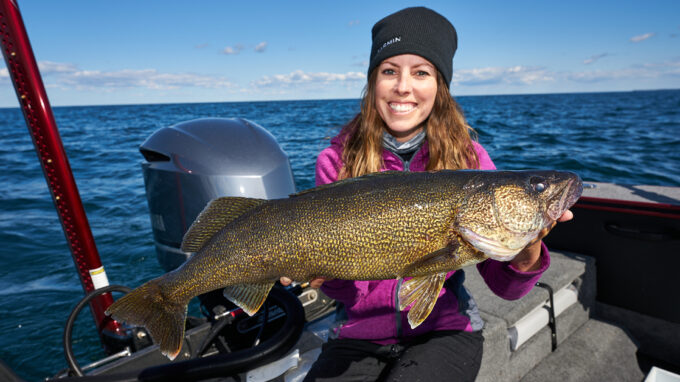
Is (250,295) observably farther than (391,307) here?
No

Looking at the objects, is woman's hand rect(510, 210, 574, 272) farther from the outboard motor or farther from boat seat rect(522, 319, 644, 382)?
the outboard motor

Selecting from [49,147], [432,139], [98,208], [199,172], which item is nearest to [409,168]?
[432,139]

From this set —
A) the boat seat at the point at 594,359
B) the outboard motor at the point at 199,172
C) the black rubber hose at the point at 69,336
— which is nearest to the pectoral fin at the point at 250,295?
the black rubber hose at the point at 69,336

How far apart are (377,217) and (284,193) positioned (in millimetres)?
2705

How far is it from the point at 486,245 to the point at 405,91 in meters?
1.41

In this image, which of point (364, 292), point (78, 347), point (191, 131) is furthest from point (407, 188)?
point (78, 347)

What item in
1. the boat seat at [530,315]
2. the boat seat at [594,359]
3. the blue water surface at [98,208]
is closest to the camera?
the boat seat at [530,315]

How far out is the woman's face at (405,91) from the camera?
2.97 metres

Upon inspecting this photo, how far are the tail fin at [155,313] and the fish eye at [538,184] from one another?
88.7 inches

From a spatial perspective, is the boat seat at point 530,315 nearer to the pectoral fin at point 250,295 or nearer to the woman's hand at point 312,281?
the woman's hand at point 312,281

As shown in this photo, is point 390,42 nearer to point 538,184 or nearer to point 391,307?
point 538,184

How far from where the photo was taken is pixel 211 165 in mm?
4430

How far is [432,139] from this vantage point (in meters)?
3.09

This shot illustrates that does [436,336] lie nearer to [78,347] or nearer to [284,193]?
[284,193]
